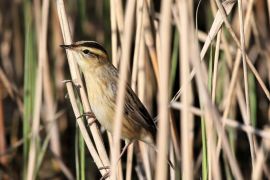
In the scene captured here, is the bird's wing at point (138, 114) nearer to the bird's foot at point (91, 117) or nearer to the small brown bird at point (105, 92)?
the small brown bird at point (105, 92)

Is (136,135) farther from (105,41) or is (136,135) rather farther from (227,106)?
(105,41)

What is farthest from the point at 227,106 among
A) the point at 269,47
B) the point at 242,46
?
the point at 269,47

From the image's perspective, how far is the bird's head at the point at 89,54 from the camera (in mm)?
4039

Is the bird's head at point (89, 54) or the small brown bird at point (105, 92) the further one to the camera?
the small brown bird at point (105, 92)

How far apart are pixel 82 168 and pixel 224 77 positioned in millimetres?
2049

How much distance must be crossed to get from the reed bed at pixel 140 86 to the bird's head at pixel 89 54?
0.14 m

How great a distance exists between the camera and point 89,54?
13.8ft

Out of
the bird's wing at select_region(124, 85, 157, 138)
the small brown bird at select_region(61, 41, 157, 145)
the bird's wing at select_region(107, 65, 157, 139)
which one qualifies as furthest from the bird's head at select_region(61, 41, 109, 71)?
the bird's wing at select_region(124, 85, 157, 138)

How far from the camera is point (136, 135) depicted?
4.48 meters

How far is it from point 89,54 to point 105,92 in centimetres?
30

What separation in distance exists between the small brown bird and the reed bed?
0.10 m

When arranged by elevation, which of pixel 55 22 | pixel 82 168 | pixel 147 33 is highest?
pixel 55 22

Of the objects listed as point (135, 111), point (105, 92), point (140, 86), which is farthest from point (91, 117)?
point (140, 86)

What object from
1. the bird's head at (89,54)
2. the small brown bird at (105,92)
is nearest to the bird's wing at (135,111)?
the small brown bird at (105,92)
